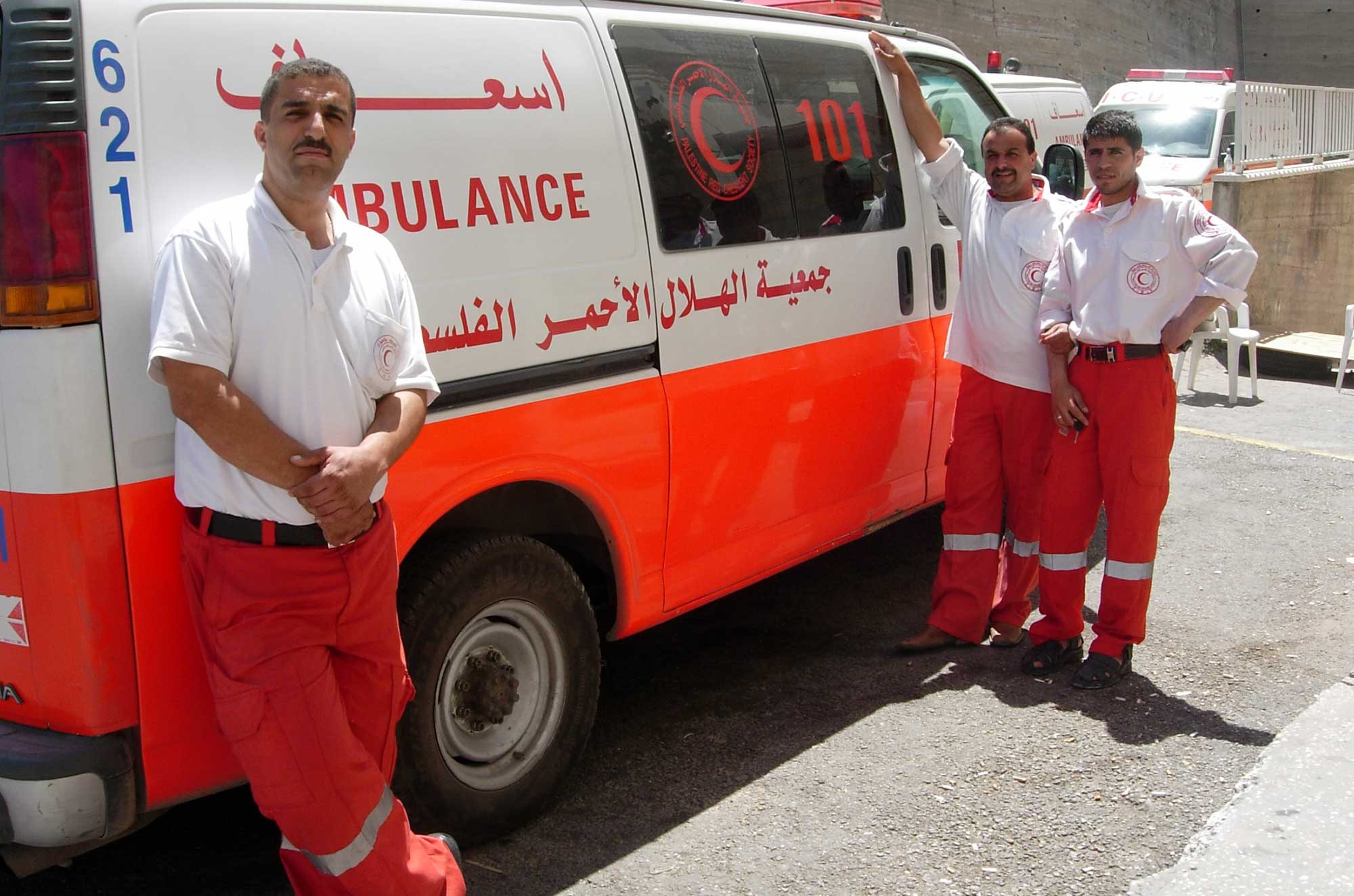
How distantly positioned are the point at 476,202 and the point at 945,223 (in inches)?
95.8

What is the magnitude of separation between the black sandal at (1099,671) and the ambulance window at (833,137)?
1.69 meters

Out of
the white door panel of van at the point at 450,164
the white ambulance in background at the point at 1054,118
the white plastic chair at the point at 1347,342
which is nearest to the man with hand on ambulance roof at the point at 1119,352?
the white ambulance in background at the point at 1054,118

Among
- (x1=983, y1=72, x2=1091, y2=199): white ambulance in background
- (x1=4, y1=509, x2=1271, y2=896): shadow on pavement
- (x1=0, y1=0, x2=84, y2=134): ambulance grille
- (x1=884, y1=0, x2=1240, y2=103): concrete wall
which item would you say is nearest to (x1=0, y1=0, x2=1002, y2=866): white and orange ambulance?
(x1=0, y1=0, x2=84, y2=134): ambulance grille

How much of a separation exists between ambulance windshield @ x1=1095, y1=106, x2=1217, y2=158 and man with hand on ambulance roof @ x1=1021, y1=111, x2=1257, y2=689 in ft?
40.4

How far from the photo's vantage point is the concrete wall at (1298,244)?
43.5 feet

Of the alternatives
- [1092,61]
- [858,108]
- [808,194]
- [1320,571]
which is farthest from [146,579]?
[1092,61]

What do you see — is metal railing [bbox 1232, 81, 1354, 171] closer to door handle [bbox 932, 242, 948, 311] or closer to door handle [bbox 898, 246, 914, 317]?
door handle [bbox 932, 242, 948, 311]

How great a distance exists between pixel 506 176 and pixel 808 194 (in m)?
1.35

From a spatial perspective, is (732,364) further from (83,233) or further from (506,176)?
(83,233)

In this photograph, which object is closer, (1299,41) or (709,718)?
(709,718)

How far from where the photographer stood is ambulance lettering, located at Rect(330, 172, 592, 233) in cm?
292

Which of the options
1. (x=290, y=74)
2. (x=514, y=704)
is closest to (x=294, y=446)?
(x=290, y=74)

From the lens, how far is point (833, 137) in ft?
14.5

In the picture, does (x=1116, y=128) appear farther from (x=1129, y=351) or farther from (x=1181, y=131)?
(x=1181, y=131)
